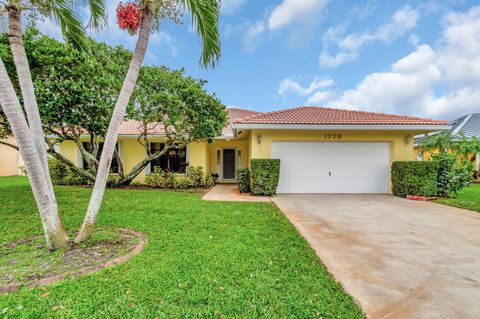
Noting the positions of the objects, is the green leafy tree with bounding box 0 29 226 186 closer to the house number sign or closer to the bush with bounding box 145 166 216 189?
the bush with bounding box 145 166 216 189

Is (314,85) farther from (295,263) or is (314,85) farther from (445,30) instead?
(295,263)

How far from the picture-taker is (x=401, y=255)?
3824 millimetres

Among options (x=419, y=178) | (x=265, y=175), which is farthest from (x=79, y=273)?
(x=419, y=178)

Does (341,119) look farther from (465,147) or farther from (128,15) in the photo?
(128,15)

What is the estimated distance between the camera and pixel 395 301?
2570mm

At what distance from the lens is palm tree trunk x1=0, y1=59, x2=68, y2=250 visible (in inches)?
124

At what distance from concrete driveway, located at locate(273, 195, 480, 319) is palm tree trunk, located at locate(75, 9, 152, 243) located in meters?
3.84

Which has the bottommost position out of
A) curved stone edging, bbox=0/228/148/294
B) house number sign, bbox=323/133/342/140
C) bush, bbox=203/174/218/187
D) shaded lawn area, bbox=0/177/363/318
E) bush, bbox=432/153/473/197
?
shaded lawn area, bbox=0/177/363/318

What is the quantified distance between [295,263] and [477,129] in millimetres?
26764

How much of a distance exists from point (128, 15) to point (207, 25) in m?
1.38

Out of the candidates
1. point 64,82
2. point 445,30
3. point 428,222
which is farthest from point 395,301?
point 445,30

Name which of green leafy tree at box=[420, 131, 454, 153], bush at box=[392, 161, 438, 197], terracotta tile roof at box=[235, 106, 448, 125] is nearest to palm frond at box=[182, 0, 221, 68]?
terracotta tile roof at box=[235, 106, 448, 125]

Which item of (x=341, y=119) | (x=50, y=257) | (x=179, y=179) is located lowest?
(x=50, y=257)

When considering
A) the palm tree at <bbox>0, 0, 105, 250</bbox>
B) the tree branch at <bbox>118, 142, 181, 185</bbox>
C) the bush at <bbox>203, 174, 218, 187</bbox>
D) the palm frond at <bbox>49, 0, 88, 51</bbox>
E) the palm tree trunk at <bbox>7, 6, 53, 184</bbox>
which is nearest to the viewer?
the palm tree at <bbox>0, 0, 105, 250</bbox>
